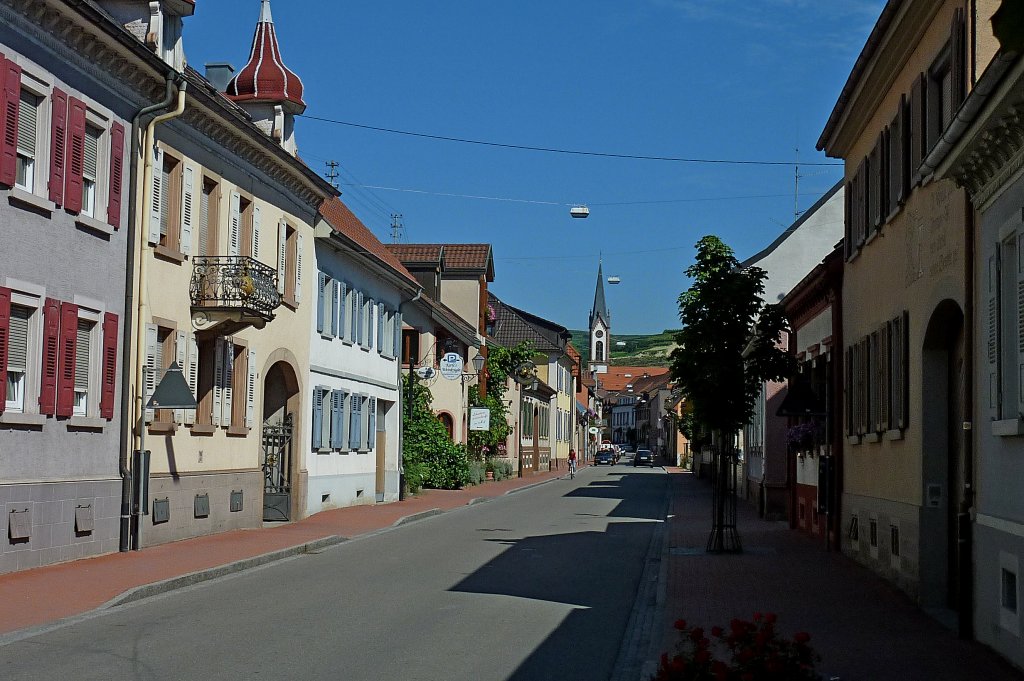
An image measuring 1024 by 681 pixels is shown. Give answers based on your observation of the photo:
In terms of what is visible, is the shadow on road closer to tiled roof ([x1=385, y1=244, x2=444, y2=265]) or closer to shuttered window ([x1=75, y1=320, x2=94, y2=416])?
shuttered window ([x1=75, y1=320, x2=94, y2=416])

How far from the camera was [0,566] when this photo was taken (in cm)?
1540

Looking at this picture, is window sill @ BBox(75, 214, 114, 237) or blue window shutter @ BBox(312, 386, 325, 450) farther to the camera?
blue window shutter @ BBox(312, 386, 325, 450)

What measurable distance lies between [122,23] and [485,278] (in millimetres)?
35994

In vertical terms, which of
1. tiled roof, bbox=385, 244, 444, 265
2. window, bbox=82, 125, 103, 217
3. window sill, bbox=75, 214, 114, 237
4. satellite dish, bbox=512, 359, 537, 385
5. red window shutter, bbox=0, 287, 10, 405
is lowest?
red window shutter, bbox=0, 287, 10, 405

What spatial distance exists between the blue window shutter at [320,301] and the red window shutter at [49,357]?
40.1 ft

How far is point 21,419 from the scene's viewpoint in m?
Answer: 16.0

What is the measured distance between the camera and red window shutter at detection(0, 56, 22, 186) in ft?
50.5

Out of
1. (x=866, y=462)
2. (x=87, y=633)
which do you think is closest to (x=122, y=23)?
(x=87, y=633)

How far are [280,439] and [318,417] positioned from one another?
204cm

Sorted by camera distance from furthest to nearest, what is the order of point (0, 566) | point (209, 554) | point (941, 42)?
point (209, 554)
point (0, 566)
point (941, 42)

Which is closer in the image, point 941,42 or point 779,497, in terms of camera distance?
point 941,42

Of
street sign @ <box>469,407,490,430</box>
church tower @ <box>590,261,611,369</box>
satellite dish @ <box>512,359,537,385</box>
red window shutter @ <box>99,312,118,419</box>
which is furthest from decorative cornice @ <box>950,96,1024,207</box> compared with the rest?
church tower @ <box>590,261,611,369</box>

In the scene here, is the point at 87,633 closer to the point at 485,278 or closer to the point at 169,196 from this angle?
the point at 169,196

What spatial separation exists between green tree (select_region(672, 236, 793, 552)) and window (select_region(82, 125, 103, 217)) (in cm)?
929
